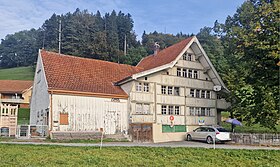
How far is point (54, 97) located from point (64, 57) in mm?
6373

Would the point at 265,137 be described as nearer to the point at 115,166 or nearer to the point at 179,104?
the point at 179,104

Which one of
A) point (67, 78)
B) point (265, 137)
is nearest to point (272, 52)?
point (265, 137)

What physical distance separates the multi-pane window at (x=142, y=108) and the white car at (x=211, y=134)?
4.61m

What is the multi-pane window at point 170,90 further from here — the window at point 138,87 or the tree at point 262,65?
the tree at point 262,65

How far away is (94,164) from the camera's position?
1162 cm

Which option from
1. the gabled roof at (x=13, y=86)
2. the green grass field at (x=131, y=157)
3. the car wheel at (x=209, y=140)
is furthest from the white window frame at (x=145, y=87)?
the gabled roof at (x=13, y=86)

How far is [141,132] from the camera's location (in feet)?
79.6

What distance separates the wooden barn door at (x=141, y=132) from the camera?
2347 cm

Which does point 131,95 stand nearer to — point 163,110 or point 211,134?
point 163,110

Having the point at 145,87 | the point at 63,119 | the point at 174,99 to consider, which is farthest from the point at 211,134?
the point at 63,119

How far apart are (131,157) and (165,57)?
18.9 metres

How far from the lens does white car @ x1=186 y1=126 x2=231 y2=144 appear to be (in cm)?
2266

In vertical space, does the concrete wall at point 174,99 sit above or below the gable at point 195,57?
below

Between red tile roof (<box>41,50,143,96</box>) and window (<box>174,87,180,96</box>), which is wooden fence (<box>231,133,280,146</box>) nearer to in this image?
window (<box>174,87,180,96</box>)
